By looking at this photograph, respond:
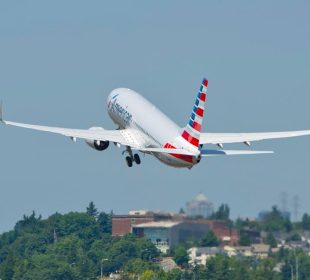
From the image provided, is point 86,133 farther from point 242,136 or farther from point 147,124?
point 242,136

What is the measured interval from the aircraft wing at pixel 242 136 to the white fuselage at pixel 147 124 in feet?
14.3

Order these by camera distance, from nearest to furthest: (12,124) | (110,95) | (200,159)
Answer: (200,159), (12,124), (110,95)

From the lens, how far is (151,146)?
6939 inches

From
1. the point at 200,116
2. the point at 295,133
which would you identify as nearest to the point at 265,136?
the point at 295,133

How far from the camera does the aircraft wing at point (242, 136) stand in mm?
179125

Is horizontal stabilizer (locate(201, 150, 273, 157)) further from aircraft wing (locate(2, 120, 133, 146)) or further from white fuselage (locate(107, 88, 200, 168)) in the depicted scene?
aircraft wing (locate(2, 120, 133, 146))

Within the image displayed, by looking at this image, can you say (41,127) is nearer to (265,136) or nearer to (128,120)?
(128,120)

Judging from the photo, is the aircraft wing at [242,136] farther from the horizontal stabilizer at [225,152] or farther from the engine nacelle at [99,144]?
the engine nacelle at [99,144]

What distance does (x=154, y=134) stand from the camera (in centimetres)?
17550

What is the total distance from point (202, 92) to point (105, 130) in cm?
1853

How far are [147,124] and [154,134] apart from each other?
283 centimetres

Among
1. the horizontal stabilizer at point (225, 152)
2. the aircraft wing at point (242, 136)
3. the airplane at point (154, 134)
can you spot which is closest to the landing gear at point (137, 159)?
the airplane at point (154, 134)

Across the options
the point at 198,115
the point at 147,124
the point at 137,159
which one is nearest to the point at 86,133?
the point at 137,159

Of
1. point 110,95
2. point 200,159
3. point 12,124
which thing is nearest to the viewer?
point 200,159
